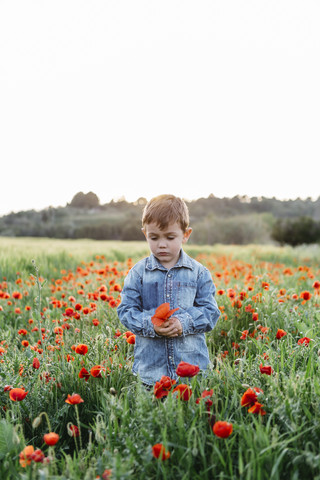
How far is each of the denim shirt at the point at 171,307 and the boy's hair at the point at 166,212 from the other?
304 mm

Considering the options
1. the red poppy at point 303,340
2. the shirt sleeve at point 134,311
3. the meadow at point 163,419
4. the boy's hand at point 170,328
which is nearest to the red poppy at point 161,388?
the meadow at point 163,419

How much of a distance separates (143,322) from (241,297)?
1677mm

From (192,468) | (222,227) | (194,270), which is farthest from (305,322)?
(222,227)

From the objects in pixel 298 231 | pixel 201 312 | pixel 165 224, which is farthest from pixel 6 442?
pixel 298 231

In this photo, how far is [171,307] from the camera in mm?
2520

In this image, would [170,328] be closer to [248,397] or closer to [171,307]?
[171,307]

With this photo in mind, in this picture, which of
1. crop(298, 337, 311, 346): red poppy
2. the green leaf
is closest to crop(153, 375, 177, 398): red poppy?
the green leaf

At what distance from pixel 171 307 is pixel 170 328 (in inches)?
10.3

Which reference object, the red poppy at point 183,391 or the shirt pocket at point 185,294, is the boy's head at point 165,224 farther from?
the red poppy at point 183,391

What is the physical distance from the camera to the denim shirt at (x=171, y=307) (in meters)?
2.47

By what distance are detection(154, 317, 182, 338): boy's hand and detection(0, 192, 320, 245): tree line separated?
91.1ft

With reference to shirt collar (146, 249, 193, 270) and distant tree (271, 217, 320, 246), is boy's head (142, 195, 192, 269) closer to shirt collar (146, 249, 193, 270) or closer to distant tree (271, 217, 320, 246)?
shirt collar (146, 249, 193, 270)

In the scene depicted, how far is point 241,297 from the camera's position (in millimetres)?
3830

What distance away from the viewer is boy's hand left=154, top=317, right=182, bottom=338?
227 centimetres
